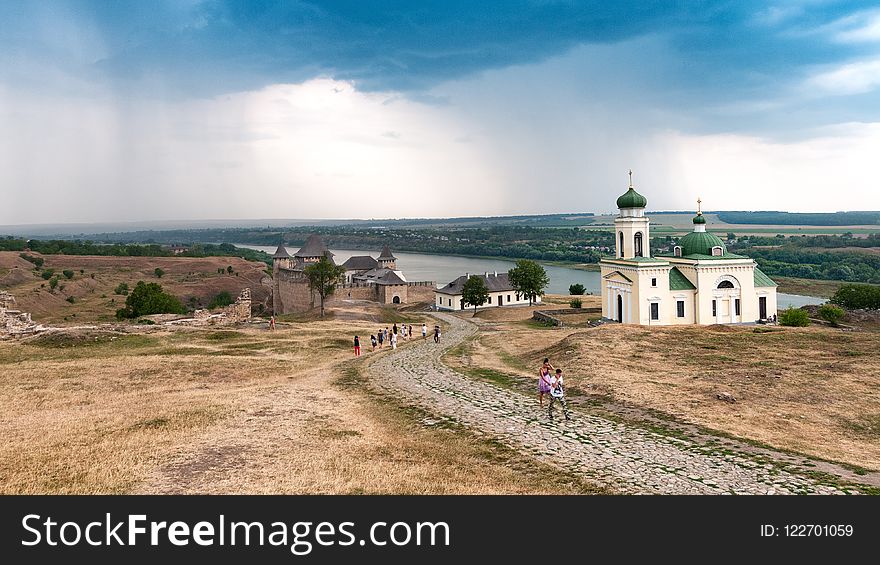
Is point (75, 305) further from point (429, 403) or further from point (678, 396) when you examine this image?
point (678, 396)

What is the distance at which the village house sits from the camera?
4891cm

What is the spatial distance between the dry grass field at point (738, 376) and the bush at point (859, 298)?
82.2 ft

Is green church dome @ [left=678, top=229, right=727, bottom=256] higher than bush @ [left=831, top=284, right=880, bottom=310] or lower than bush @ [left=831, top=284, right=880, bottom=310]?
higher

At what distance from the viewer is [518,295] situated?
50.5 m

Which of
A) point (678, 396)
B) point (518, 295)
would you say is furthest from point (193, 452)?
point (518, 295)

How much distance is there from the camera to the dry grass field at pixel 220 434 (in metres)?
7.46

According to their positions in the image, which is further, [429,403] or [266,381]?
[266,381]

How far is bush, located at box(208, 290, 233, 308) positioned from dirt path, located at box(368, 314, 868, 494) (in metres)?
47.0

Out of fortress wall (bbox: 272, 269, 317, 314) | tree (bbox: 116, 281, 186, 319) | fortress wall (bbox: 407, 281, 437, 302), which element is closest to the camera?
tree (bbox: 116, 281, 186, 319)

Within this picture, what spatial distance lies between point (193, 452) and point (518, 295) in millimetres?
42985

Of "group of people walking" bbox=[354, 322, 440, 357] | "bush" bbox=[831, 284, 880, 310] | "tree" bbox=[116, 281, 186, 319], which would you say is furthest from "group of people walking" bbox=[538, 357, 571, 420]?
"bush" bbox=[831, 284, 880, 310]

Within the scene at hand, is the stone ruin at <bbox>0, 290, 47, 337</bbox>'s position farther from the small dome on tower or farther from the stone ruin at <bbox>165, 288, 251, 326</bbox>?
the small dome on tower

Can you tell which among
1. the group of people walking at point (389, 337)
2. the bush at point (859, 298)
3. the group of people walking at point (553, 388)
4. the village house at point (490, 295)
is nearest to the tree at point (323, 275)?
the village house at point (490, 295)
